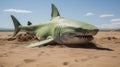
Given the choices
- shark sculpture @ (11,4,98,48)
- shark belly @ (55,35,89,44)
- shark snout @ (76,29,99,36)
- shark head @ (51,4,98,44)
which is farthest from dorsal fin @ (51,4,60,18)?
shark snout @ (76,29,99,36)

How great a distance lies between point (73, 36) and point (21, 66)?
12.4ft

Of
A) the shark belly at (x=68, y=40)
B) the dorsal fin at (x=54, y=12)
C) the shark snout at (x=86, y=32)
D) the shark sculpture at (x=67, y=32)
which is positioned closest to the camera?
the shark snout at (x=86, y=32)

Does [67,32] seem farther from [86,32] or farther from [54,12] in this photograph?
[54,12]

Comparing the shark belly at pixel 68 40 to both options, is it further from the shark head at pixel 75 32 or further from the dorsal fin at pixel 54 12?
the dorsal fin at pixel 54 12

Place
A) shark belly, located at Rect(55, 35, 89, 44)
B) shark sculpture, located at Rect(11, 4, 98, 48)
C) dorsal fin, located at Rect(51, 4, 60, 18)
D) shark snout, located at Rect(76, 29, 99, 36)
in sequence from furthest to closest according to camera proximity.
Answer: dorsal fin, located at Rect(51, 4, 60, 18), shark belly, located at Rect(55, 35, 89, 44), shark sculpture, located at Rect(11, 4, 98, 48), shark snout, located at Rect(76, 29, 99, 36)

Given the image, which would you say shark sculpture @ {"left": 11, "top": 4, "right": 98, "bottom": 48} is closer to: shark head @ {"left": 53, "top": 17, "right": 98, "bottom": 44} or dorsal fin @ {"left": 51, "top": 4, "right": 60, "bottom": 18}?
shark head @ {"left": 53, "top": 17, "right": 98, "bottom": 44}

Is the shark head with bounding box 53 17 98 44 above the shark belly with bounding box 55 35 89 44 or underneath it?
above

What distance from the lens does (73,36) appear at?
795cm

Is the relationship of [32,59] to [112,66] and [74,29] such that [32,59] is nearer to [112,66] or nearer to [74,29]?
[112,66]

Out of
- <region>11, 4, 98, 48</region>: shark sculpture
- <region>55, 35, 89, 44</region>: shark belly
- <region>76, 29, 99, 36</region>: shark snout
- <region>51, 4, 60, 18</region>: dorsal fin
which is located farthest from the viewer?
<region>51, 4, 60, 18</region>: dorsal fin

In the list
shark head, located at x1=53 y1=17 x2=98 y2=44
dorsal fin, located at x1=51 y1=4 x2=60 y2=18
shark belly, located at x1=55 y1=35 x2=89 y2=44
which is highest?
dorsal fin, located at x1=51 y1=4 x2=60 y2=18

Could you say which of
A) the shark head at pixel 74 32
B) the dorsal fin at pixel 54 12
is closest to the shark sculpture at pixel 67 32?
the shark head at pixel 74 32

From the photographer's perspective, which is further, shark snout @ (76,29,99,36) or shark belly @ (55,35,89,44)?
shark belly @ (55,35,89,44)

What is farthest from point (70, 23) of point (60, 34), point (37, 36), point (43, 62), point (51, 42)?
point (43, 62)
